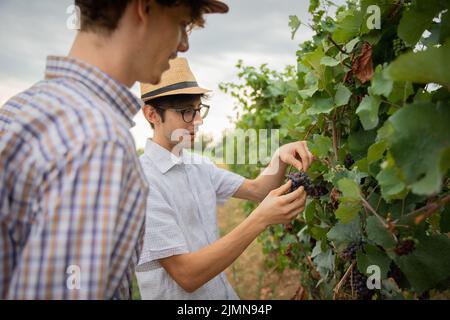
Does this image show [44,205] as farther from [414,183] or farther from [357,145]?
[357,145]

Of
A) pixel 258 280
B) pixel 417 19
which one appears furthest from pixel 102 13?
pixel 258 280

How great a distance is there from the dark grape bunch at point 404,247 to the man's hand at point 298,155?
0.78m

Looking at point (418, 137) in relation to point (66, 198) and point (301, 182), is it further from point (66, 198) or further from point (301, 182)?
point (301, 182)

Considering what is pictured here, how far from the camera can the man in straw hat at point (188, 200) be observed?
2.02m

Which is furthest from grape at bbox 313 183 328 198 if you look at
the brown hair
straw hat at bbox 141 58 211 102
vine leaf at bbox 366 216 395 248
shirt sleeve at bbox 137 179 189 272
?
the brown hair

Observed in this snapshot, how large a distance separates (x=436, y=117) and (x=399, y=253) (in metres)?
0.63

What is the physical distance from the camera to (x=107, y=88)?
1171 mm

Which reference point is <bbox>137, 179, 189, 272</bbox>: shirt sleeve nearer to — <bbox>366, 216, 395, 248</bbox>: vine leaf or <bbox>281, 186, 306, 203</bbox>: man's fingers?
<bbox>281, 186, 306, 203</bbox>: man's fingers

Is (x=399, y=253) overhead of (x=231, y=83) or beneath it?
beneath

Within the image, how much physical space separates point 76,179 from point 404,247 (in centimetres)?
108

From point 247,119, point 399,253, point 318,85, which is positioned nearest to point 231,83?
point 247,119

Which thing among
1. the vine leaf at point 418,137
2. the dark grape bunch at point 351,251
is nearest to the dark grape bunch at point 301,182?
the dark grape bunch at point 351,251

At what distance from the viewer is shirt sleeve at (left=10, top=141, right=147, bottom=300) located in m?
0.87

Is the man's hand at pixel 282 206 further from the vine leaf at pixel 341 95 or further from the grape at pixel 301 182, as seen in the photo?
the vine leaf at pixel 341 95
